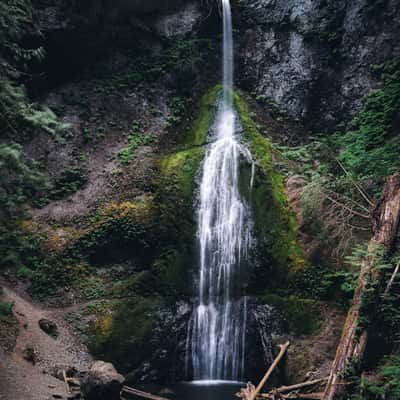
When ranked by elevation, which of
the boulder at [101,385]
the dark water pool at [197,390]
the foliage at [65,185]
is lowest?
the dark water pool at [197,390]

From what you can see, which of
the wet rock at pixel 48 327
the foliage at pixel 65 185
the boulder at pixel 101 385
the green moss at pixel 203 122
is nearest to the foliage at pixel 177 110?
the green moss at pixel 203 122

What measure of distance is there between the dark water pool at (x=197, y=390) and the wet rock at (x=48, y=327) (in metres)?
2.30

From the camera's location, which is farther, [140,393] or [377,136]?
[377,136]

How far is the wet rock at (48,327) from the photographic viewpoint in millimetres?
10069

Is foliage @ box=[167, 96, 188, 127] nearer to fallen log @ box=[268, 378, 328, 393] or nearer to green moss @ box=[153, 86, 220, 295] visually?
green moss @ box=[153, 86, 220, 295]

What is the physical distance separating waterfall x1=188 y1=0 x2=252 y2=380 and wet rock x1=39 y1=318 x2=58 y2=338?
3.21m

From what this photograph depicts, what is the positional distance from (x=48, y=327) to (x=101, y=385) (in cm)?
285

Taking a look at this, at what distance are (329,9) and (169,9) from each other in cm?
642

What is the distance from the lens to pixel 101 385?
A: 25.9 ft

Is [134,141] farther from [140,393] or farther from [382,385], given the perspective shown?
[382,385]

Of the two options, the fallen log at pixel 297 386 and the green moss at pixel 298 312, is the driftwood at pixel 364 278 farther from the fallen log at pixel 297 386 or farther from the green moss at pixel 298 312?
the green moss at pixel 298 312

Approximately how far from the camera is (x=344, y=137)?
13906 millimetres

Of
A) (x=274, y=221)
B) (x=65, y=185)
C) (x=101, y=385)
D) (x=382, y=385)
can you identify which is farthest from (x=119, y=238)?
(x=382, y=385)

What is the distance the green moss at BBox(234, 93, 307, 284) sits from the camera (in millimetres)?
11258
